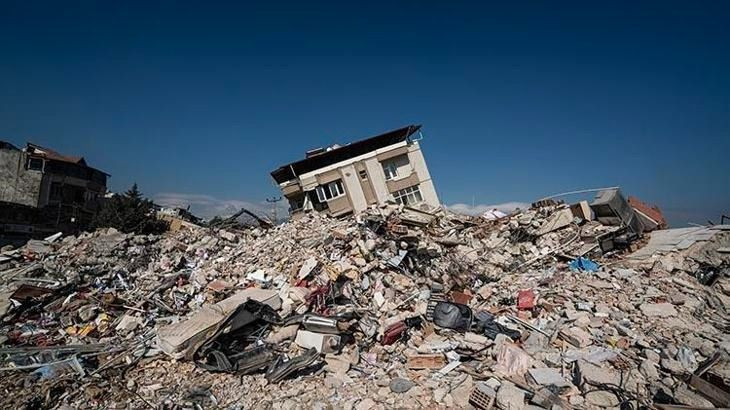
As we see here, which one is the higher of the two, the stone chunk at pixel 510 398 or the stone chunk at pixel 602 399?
the stone chunk at pixel 510 398

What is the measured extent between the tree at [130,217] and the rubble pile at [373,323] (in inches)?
459

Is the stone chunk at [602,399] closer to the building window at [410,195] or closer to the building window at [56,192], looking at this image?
the building window at [410,195]

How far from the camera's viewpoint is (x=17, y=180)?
25.6m

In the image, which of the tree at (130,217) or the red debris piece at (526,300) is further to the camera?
the tree at (130,217)

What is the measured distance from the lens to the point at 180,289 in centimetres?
994

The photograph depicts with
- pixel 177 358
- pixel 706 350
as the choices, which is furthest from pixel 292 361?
pixel 706 350

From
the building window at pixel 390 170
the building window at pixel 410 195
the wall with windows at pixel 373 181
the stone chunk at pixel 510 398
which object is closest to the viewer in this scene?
the stone chunk at pixel 510 398

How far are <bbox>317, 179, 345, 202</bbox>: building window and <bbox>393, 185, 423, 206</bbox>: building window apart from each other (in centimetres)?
383

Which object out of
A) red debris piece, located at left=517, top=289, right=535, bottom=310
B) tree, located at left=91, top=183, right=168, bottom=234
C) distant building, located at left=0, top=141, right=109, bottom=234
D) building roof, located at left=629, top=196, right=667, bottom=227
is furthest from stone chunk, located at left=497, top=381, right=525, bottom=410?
distant building, located at left=0, top=141, right=109, bottom=234

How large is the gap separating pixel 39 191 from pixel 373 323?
101 feet

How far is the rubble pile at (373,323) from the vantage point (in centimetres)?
547

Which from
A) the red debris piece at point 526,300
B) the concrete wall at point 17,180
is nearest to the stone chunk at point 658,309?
the red debris piece at point 526,300

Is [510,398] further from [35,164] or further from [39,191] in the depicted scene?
[35,164]

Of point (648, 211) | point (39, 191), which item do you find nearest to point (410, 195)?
point (648, 211)
